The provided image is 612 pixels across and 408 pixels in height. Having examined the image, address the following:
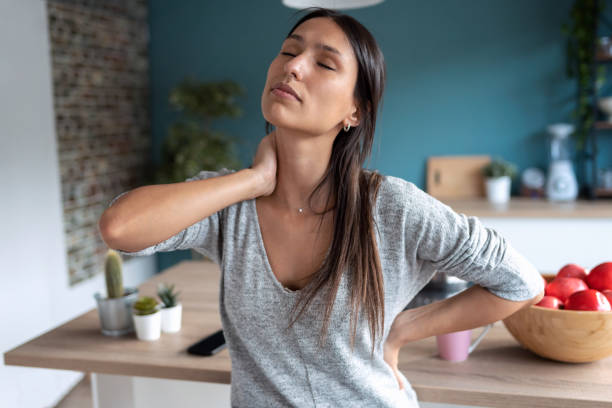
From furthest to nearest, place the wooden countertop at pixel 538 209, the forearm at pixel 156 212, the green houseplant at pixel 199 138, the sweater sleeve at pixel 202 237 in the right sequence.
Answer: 1. the green houseplant at pixel 199 138
2. the wooden countertop at pixel 538 209
3. the sweater sleeve at pixel 202 237
4. the forearm at pixel 156 212

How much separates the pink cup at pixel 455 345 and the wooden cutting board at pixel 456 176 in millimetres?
2581

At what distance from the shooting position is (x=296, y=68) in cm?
103

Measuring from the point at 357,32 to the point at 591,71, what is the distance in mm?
2937

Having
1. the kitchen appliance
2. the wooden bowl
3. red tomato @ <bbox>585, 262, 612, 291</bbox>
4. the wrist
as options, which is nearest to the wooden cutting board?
the kitchen appliance

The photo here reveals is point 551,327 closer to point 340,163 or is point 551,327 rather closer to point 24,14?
point 340,163

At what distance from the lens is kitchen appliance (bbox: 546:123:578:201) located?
3.43 m

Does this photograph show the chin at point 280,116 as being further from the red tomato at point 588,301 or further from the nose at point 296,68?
the red tomato at point 588,301

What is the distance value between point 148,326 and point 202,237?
433 mm

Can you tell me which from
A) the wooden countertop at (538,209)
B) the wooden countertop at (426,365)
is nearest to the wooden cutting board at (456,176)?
the wooden countertop at (538,209)

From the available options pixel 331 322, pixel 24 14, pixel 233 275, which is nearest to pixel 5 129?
pixel 24 14

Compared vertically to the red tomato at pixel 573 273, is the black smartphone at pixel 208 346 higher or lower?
lower

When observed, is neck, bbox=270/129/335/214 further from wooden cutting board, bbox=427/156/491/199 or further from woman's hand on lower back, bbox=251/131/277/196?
wooden cutting board, bbox=427/156/491/199

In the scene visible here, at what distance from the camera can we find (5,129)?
273 centimetres

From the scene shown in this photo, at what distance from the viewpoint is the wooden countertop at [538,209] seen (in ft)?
9.91
